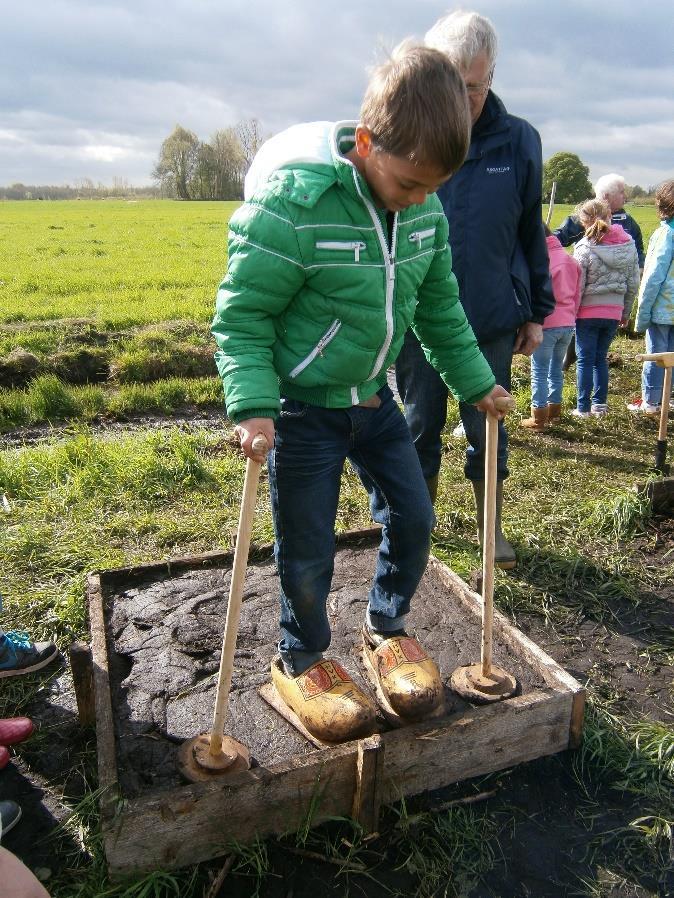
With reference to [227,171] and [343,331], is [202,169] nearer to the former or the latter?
[227,171]

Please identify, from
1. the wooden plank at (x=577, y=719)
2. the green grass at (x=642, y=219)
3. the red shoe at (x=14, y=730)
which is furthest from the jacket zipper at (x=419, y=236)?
the green grass at (x=642, y=219)

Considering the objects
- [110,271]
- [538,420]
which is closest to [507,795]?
[538,420]

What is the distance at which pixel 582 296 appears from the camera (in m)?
7.24

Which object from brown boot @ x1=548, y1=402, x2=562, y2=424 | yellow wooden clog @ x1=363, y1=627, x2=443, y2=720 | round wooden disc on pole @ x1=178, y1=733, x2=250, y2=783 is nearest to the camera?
round wooden disc on pole @ x1=178, y1=733, x2=250, y2=783

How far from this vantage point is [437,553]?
423 centimetres

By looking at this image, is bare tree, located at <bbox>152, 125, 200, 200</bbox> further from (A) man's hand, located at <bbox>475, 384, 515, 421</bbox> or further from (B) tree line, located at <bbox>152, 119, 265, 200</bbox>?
(A) man's hand, located at <bbox>475, 384, 515, 421</bbox>

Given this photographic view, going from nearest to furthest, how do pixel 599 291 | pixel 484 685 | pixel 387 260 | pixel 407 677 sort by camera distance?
pixel 387 260
pixel 407 677
pixel 484 685
pixel 599 291

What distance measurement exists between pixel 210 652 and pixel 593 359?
5.45 metres

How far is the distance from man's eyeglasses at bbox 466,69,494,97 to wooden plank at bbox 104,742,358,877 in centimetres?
271

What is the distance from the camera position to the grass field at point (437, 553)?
90.8 inches

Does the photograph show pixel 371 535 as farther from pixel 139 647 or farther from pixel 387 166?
pixel 387 166

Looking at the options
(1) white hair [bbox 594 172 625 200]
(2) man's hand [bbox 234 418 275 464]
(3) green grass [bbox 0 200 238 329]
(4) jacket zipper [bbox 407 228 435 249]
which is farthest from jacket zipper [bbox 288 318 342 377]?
(3) green grass [bbox 0 200 238 329]

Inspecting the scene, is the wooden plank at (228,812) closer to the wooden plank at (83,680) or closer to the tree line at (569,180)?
the wooden plank at (83,680)

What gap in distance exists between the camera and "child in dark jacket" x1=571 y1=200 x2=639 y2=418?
23.3 feet
